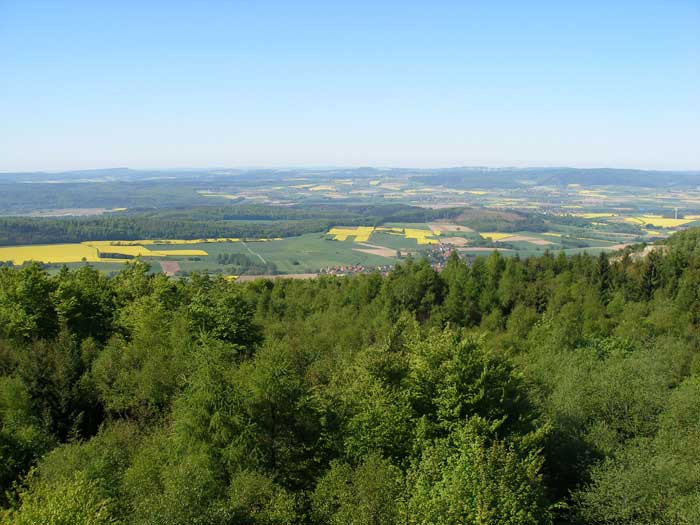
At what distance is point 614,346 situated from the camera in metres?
41.8

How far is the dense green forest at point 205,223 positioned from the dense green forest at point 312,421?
74055 millimetres

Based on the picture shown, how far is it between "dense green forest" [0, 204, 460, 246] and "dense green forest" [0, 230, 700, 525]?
7406cm

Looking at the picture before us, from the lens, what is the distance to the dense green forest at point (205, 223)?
106750 mm

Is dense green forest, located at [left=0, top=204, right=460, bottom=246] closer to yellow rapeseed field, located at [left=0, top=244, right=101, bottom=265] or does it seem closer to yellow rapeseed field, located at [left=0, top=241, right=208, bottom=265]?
yellow rapeseed field, located at [left=0, top=244, right=101, bottom=265]

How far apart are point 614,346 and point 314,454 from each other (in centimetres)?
2983

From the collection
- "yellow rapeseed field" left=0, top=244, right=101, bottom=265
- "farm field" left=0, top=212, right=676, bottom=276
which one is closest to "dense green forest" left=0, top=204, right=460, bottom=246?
"farm field" left=0, top=212, right=676, bottom=276

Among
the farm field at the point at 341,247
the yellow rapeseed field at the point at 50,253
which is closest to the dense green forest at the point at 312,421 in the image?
the farm field at the point at 341,247

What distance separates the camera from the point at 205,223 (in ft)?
453

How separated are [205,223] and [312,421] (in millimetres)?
122633

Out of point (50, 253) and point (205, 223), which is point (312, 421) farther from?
point (205, 223)

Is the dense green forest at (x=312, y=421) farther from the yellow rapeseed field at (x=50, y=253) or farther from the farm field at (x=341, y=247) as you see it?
the yellow rapeseed field at (x=50, y=253)

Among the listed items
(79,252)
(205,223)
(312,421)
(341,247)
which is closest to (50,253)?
(79,252)

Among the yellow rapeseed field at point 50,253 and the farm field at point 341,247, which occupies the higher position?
the yellow rapeseed field at point 50,253

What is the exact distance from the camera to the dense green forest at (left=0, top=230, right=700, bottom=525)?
16.2m
